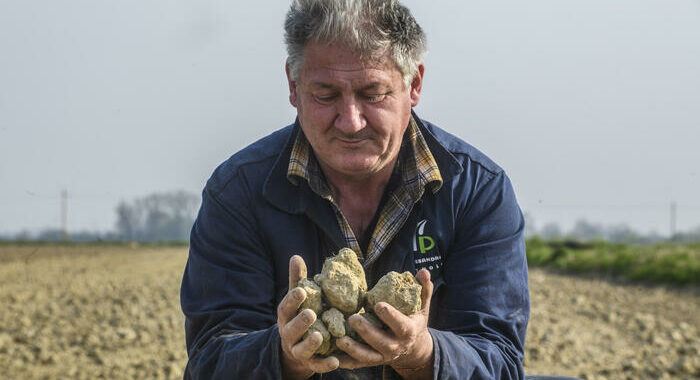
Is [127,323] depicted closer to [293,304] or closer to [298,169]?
[298,169]

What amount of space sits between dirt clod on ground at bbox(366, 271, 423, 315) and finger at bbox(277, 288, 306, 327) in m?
0.27

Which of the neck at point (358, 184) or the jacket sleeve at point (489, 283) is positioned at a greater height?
the neck at point (358, 184)

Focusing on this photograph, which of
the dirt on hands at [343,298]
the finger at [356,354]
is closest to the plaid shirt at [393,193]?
the dirt on hands at [343,298]

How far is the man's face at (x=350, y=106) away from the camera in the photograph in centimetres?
279

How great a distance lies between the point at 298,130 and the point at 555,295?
30.8 ft

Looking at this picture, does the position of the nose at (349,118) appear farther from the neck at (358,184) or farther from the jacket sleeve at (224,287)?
the jacket sleeve at (224,287)

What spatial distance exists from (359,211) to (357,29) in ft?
2.31

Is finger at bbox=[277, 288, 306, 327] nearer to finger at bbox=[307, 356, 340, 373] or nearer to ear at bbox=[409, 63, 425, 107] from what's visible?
finger at bbox=[307, 356, 340, 373]

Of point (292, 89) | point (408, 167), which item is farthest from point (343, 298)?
point (292, 89)

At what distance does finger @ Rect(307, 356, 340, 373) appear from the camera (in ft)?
7.84

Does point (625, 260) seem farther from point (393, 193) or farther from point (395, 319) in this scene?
point (395, 319)

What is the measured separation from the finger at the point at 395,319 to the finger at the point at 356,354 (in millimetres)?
90

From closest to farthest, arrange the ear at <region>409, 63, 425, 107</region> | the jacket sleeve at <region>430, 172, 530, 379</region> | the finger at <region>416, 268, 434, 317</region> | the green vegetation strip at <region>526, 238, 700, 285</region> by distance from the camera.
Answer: the finger at <region>416, 268, 434, 317</region>, the jacket sleeve at <region>430, 172, 530, 379</region>, the ear at <region>409, 63, 425, 107</region>, the green vegetation strip at <region>526, 238, 700, 285</region>

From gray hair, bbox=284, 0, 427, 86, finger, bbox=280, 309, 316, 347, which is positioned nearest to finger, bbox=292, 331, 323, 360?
finger, bbox=280, 309, 316, 347
